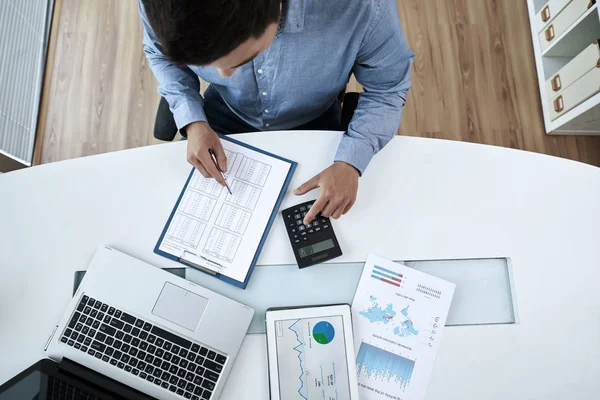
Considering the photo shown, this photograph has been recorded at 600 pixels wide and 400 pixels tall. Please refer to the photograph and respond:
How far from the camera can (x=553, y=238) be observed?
94 cm

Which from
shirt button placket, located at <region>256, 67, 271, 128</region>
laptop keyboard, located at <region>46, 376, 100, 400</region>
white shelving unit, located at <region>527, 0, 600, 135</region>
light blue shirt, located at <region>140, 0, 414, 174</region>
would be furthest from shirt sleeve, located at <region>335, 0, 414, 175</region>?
white shelving unit, located at <region>527, 0, 600, 135</region>

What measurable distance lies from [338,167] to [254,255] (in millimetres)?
261

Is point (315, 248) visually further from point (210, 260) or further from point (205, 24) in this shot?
point (205, 24)

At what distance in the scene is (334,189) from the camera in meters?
0.91

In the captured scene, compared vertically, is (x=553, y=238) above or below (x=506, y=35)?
below

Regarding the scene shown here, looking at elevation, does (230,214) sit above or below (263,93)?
below

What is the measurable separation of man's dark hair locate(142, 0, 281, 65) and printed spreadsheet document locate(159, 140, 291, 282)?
377 mm

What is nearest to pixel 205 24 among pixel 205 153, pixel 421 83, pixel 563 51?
pixel 205 153

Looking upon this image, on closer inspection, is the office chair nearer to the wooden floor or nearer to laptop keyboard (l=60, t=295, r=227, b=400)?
laptop keyboard (l=60, t=295, r=227, b=400)

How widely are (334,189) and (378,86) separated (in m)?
0.28

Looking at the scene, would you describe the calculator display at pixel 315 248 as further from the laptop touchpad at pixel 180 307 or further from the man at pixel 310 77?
the laptop touchpad at pixel 180 307

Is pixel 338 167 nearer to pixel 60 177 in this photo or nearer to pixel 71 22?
pixel 60 177

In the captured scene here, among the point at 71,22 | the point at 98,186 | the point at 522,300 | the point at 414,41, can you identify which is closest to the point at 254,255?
the point at 98,186

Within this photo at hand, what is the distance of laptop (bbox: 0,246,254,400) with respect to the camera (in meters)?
0.85
